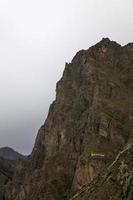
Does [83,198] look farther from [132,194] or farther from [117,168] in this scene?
[132,194]

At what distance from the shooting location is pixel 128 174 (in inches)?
4161

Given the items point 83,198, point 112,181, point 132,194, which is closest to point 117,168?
point 112,181

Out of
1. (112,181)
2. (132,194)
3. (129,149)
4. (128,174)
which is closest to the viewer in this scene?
(132,194)

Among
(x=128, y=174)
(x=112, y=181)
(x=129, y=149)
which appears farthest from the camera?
(x=129, y=149)

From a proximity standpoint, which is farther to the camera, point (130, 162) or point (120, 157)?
point (120, 157)

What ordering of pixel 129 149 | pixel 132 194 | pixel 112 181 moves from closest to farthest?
pixel 132 194
pixel 112 181
pixel 129 149

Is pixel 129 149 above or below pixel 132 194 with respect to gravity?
above

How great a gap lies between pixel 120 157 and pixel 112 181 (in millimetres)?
10862

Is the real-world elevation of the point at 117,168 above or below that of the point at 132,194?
above

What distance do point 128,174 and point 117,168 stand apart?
1181cm

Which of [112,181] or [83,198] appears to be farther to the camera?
[83,198]

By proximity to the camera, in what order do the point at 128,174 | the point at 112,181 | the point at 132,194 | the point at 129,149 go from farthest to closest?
the point at 129,149
the point at 112,181
the point at 128,174
the point at 132,194

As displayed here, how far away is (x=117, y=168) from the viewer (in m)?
117

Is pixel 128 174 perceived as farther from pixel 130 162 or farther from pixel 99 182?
pixel 99 182
